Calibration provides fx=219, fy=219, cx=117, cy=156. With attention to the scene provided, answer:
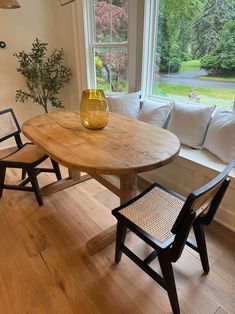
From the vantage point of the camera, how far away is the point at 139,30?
248cm

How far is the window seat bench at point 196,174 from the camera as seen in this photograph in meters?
1.75

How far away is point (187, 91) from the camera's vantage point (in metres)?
2.44

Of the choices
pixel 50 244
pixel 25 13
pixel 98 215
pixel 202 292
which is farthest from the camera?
pixel 25 13

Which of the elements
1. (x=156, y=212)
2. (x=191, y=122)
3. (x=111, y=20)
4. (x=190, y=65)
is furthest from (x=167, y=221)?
(x=111, y=20)

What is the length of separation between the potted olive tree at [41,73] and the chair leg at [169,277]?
9.07 feet

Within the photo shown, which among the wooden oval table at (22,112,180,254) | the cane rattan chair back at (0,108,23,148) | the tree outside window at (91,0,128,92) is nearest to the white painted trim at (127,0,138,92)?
the tree outside window at (91,0,128,92)

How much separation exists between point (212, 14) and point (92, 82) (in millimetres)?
1737

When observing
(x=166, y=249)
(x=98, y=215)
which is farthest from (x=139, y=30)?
(x=166, y=249)

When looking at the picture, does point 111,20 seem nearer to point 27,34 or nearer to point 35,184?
point 27,34

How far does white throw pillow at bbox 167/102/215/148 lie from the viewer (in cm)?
201

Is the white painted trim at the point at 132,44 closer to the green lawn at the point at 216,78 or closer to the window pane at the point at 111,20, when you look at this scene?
the window pane at the point at 111,20

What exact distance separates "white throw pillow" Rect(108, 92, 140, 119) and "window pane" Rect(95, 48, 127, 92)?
0.41 metres

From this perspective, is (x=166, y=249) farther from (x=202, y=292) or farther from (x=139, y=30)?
(x=139, y=30)

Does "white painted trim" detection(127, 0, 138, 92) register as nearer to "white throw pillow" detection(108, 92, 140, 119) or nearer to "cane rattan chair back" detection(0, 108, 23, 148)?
"white throw pillow" detection(108, 92, 140, 119)
